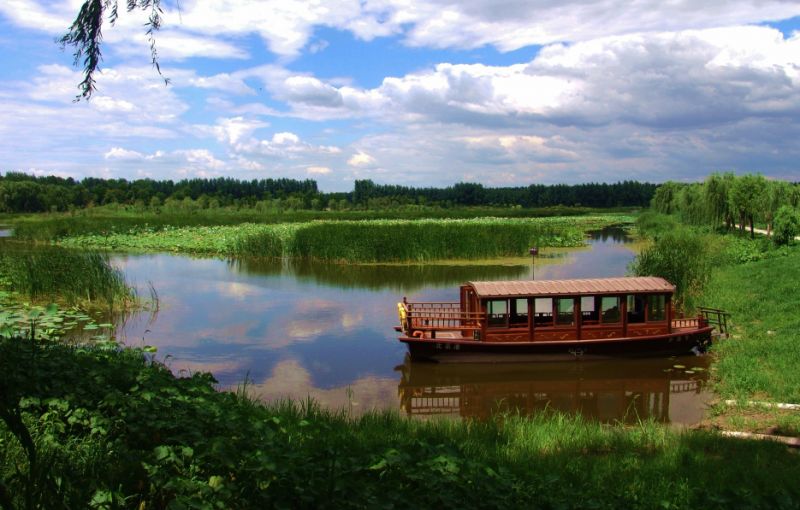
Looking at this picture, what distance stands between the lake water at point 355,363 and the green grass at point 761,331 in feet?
2.59

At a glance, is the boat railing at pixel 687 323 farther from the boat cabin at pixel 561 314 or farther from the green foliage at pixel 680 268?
the green foliage at pixel 680 268

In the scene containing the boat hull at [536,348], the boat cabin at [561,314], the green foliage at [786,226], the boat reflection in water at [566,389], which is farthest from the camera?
the green foliage at [786,226]

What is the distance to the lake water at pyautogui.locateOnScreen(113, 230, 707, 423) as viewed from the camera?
468 inches

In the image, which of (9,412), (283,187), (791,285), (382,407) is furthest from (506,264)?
(283,187)

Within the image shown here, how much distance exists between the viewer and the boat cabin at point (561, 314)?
46.1 ft

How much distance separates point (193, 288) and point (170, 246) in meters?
16.9

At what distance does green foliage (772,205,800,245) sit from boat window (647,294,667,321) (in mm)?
16494

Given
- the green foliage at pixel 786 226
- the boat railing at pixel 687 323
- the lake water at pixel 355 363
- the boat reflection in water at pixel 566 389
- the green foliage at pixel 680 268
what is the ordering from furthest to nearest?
the green foliage at pixel 786 226, the green foliage at pixel 680 268, the boat railing at pixel 687 323, the lake water at pixel 355 363, the boat reflection in water at pixel 566 389

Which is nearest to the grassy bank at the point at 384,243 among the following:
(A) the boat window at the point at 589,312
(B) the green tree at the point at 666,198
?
(A) the boat window at the point at 589,312

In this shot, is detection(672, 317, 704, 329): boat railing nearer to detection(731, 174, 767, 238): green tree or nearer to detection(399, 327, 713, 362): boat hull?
detection(399, 327, 713, 362): boat hull

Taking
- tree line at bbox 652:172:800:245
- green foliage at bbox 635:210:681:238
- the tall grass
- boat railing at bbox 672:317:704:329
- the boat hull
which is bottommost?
the boat hull

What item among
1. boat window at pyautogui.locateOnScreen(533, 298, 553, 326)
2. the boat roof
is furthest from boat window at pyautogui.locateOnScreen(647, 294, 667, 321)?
boat window at pyautogui.locateOnScreen(533, 298, 553, 326)

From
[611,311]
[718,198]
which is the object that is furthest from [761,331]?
[718,198]

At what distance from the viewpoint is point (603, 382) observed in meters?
13.2
